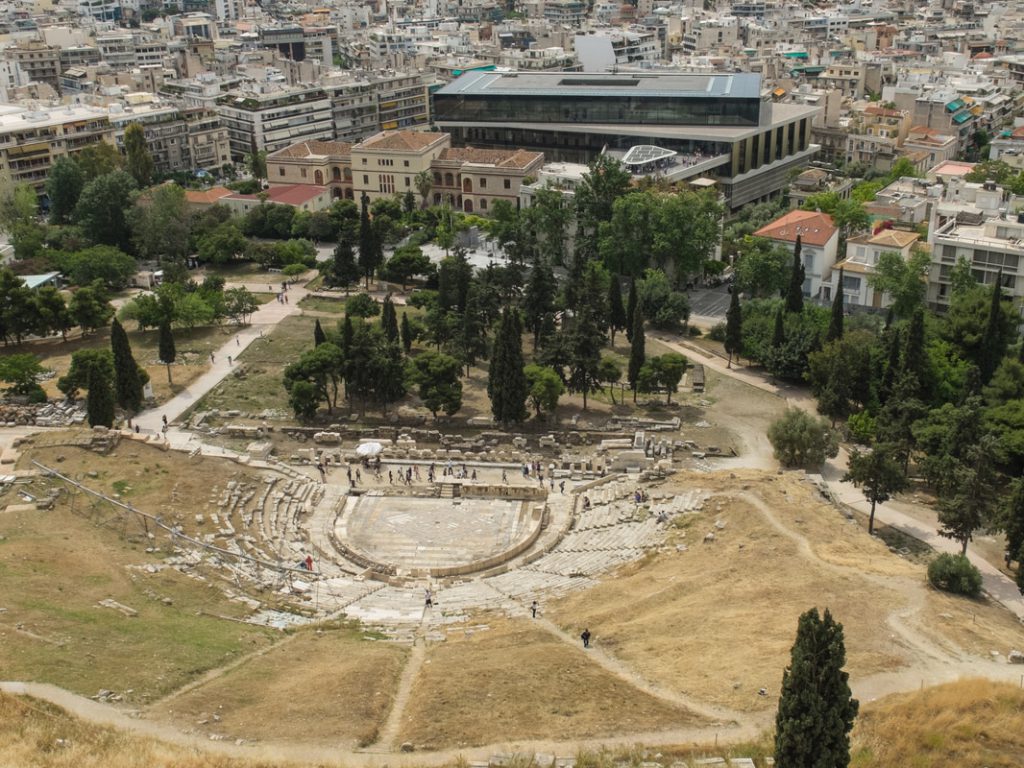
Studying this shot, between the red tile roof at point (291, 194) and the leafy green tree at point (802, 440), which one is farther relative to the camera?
the red tile roof at point (291, 194)

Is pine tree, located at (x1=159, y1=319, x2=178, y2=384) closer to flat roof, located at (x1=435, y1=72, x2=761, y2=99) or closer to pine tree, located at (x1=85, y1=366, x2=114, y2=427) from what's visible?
pine tree, located at (x1=85, y1=366, x2=114, y2=427)

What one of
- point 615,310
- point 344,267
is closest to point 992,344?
point 615,310

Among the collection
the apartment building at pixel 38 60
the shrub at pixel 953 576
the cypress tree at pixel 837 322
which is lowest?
the shrub at pixel 953 576

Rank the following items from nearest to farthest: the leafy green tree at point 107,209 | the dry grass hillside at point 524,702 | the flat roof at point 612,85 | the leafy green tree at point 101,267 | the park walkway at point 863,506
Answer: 1. the dry grass hillside at point 524,702
2. the park walkway at point 863,506
3. the leafy green tree at point 101,267
4. the leafy green tree at point 107,209
5. the flat roof at point 612,85

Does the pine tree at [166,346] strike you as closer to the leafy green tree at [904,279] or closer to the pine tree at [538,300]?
the pine tree at [538,300]

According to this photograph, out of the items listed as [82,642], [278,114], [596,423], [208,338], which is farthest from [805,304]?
[278,114]

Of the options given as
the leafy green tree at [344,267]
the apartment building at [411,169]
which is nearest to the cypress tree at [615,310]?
the leafy green tree at [344,267]
